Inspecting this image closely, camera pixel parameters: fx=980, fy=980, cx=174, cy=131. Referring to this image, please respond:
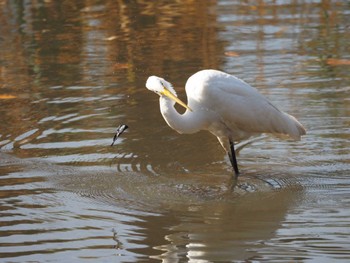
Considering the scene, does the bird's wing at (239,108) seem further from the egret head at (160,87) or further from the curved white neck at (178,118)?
the egret head at (160,87)

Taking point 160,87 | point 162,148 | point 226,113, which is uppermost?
point 160,87

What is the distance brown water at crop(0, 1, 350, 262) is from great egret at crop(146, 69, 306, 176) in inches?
11.9

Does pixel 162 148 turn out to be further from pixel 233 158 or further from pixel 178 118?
pixel 178 118

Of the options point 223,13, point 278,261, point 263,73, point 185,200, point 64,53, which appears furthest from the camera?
point 223,13

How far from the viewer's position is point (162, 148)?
367 inches

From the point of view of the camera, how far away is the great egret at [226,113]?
842 cm

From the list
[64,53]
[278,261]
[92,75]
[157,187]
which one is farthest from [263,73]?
[278,261]

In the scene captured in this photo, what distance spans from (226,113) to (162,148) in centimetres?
94

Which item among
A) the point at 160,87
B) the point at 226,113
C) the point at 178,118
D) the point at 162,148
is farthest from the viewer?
the point at 162,148

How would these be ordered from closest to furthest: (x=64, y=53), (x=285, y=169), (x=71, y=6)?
(x=285, y=169) < (x=64, y=53) < (x=71, y=6)

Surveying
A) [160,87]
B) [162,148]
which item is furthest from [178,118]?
[162,148]

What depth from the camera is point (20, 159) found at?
357 inches

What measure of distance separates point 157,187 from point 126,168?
0.66 metres

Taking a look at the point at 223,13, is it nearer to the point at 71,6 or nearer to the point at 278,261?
the point at 71,6
